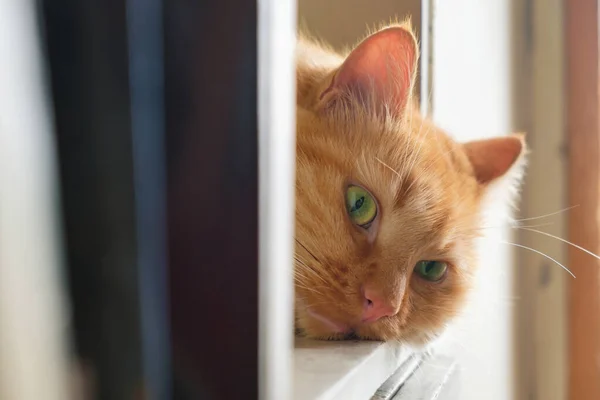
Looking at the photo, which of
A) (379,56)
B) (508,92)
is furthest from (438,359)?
(508,92)

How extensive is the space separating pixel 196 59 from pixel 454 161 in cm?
82

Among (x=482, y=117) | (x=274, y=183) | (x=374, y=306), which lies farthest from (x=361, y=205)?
(x=482, y=117)

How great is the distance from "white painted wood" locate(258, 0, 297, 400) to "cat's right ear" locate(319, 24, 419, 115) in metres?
0.53

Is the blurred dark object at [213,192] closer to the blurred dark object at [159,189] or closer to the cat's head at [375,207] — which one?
the blurred dark object at [159,189]

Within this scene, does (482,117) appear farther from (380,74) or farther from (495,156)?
(380,74)

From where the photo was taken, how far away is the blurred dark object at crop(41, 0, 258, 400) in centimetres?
24

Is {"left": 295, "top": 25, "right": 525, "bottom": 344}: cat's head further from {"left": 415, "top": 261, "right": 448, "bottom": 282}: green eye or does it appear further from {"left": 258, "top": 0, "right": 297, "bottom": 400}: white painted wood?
{"left": 258, "top": 0, "right": 297, "bottom": 400}: white painted wood

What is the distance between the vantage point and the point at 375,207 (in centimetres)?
81

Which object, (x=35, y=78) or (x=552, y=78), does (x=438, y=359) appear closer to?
(x=35, y=78)

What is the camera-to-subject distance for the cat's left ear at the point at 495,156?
1.09 metres

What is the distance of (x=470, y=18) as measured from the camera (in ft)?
5.01

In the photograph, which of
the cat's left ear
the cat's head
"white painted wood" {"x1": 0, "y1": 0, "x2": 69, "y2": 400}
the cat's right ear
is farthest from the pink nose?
"white painted wood" {"x1": 0, "y1": 0, "x2": 69, "y2": 400}

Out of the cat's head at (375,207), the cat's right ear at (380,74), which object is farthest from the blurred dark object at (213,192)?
the cat's right ear at (380,74)

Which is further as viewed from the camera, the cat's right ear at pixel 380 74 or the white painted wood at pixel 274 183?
the cat's right ear at pixel 380 74
